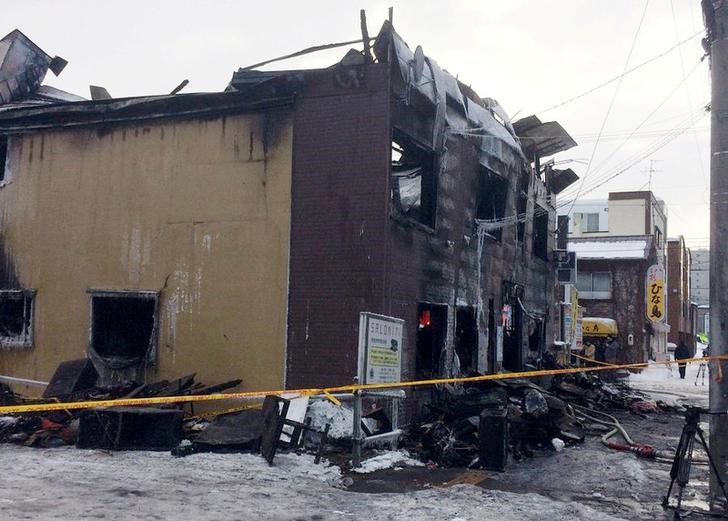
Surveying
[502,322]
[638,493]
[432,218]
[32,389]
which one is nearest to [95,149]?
[32,389]

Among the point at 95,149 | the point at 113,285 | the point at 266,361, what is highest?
the point at 95,149

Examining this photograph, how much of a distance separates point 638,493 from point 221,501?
17.1 feet

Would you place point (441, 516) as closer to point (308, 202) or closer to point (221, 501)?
point (221, 501)

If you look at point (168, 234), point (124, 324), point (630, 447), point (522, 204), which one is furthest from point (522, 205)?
point (124, 324)

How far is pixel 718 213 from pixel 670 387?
21.8 meters

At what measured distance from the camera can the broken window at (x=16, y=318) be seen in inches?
578

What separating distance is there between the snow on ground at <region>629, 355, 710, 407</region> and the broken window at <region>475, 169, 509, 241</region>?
5291 mm

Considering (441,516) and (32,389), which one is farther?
(32,389)

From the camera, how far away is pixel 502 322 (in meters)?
18.1

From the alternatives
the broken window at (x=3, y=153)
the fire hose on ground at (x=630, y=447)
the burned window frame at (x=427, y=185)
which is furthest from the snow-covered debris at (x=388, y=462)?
the broken window at (x=3, y=153)

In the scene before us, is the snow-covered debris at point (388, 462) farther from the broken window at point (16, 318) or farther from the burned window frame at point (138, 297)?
the broken window at point (16, 318)

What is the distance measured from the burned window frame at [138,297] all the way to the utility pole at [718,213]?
9440 millimetres

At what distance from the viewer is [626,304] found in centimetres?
4194

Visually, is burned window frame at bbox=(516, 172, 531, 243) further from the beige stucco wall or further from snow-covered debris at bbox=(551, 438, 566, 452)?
the beige stucco wall
